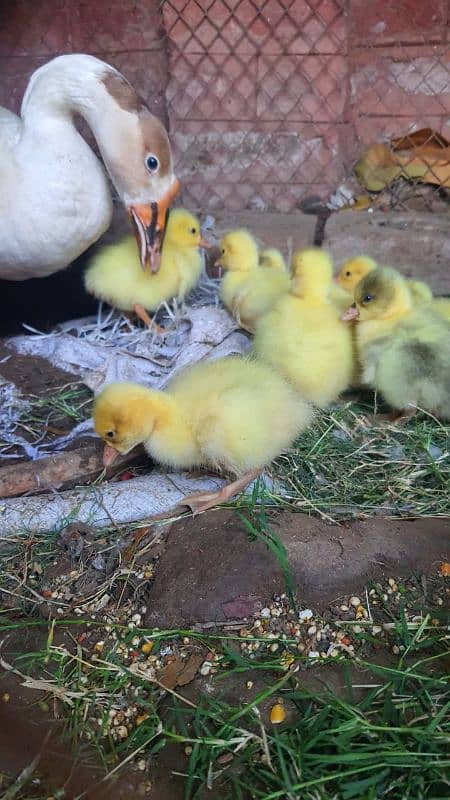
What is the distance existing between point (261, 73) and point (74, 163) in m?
1.44

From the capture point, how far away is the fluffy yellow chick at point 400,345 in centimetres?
221

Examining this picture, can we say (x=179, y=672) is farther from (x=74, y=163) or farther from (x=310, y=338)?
(x=74, y=163)

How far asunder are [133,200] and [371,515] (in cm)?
151

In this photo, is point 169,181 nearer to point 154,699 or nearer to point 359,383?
point 359,383

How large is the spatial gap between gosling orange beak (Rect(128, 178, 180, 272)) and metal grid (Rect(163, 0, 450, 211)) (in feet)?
3.86

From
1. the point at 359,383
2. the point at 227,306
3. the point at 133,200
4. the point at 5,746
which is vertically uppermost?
the point at 133,200

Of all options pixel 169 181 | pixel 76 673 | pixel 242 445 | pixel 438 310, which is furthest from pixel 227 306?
pixel 76 673

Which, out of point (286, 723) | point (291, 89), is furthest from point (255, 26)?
point (286, 723)

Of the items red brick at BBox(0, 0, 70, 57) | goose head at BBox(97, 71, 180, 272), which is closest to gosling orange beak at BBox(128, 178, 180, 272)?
goose head at BBox(97, 71, 180, 272)

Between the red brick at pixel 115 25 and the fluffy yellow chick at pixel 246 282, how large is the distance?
1392 millimetres

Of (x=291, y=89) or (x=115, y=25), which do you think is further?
(x=291, y=89)


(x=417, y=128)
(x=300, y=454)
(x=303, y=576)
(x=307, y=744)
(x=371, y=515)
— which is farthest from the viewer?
(x=417, y=128)

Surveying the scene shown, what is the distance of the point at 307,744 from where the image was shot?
4.33 feet

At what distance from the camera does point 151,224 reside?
2.70 metres
